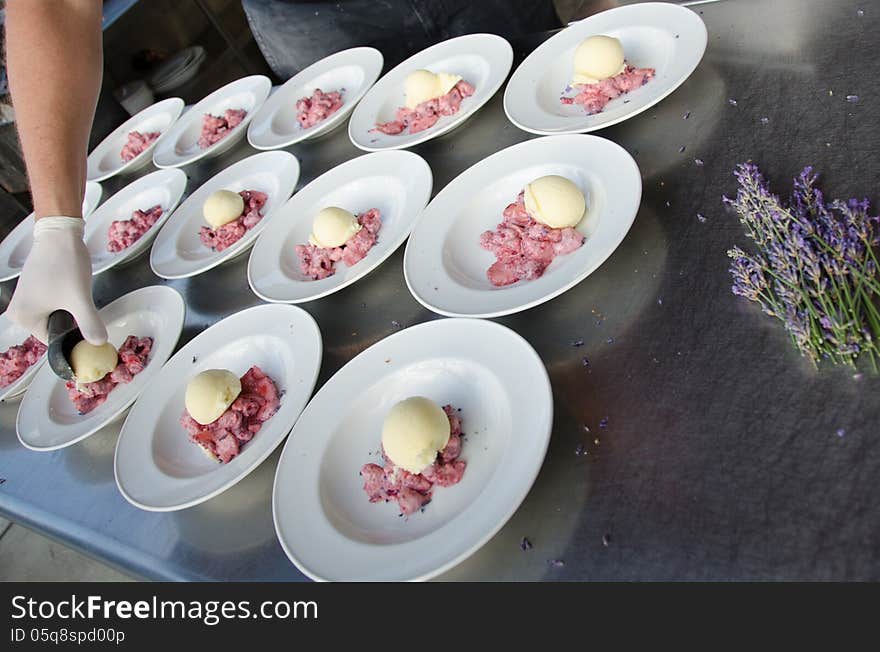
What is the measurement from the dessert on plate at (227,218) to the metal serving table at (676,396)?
0.10 meters

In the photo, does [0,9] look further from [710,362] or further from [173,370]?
[710,362]

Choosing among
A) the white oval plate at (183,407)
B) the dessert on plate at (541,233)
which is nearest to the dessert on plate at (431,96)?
the dessert on plate at (541,233)

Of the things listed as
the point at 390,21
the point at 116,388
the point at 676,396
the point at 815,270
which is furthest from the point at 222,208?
the point at 815,270

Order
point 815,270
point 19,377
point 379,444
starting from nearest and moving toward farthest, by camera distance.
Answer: point 815,270 → point 379,444 → point 19,377

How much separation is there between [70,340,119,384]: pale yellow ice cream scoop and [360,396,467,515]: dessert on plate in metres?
0.86

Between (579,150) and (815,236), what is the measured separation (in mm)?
569

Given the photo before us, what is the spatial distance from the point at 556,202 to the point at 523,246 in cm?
12

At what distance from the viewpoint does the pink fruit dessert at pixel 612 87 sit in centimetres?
161

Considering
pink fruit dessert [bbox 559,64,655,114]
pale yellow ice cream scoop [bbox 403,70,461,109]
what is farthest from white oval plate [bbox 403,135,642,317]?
pale yellow ice cream scoop [bbox 403,70,461,109]

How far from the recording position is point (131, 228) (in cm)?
214

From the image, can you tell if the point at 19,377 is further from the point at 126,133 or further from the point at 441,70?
the point at 441,70

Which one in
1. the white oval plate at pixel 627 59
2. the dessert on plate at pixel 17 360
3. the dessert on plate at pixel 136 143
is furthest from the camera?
the dessert on plate at pixel 136 143

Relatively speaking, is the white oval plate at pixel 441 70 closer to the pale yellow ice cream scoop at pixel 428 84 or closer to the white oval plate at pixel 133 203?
the pale yellow ice cream scoop at pixel 428 84

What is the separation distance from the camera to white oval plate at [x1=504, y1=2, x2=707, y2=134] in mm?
1530
